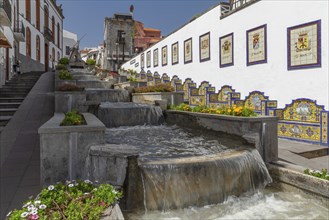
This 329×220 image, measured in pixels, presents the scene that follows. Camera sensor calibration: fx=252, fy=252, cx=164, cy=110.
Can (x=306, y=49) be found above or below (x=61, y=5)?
below

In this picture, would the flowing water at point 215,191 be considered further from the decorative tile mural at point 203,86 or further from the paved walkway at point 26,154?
the decorative tile mural at point 203,86

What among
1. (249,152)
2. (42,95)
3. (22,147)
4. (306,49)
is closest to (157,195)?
(249,152)

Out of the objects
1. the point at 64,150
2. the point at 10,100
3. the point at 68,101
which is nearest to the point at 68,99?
the point at 68,101

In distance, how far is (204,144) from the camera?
661cm

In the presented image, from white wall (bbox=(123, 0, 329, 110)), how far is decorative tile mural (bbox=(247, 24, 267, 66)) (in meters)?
0.23

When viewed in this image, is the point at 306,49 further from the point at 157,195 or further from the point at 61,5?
the point at 61,5

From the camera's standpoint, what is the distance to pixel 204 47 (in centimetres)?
1622

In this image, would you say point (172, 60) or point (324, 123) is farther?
point (172, 60)

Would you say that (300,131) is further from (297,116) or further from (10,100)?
(10,100)

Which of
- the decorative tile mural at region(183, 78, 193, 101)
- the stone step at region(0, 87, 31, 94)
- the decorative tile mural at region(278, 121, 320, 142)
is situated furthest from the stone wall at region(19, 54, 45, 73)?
the decorative tile mural at region(278, 121, 320, 142)

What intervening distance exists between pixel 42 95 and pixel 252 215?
406 inches

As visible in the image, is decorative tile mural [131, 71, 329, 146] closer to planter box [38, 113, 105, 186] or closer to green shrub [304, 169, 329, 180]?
green shrub [304, 169, 329, 180]

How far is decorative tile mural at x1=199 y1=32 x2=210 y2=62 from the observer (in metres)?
15.8

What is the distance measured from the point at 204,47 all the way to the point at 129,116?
8715 millimetres
